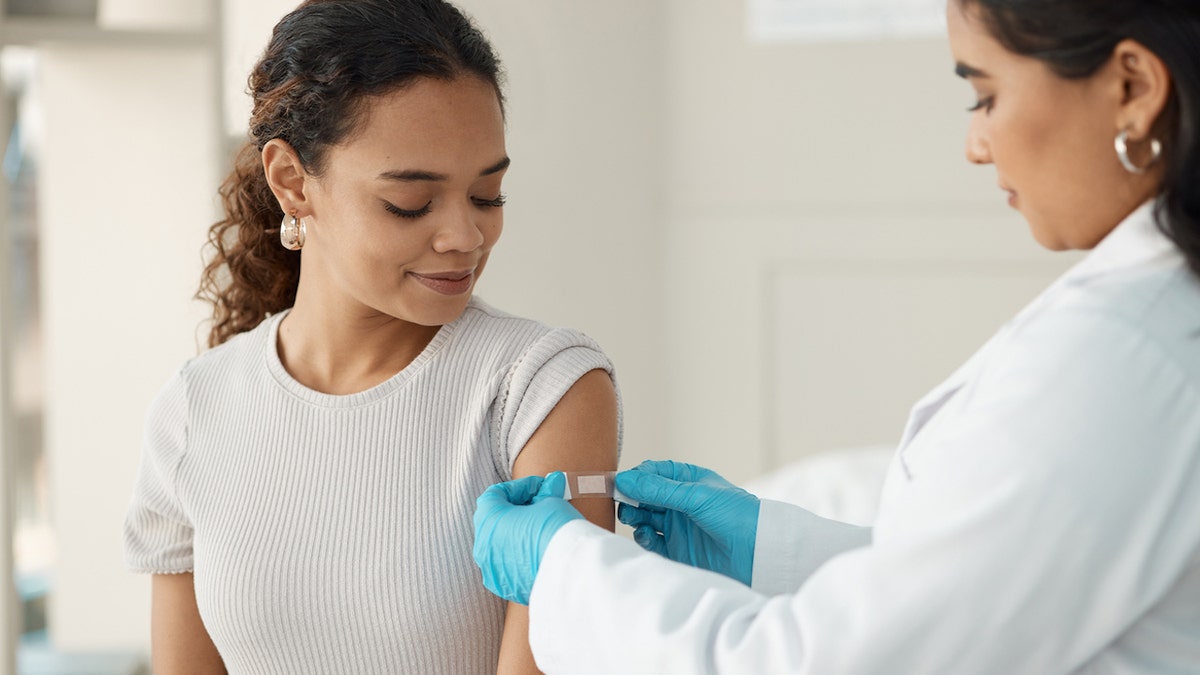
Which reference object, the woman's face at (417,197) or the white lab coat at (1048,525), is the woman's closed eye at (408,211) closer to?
the woman's face at (417,197)

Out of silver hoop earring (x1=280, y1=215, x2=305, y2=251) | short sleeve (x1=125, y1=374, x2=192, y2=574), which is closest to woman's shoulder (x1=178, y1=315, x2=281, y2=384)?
short sleeve (x1=125, y1=374, x2=192, y2=574)

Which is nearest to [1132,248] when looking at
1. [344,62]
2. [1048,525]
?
[1048,525]

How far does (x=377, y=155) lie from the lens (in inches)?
47.2

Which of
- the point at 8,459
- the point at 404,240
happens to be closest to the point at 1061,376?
the point at 404,240

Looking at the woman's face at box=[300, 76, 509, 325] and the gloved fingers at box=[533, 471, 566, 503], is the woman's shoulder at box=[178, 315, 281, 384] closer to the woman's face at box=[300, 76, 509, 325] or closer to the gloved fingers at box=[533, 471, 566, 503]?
Answer: the woman's face at box=[300, 76, 509, 325]

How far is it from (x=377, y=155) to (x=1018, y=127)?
1.96 feet

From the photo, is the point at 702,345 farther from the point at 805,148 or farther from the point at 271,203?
the point at 271,203

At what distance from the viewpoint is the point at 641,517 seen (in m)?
1.35

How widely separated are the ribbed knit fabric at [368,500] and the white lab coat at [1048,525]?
351 mm

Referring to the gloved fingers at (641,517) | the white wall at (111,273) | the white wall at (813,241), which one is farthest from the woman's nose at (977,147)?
the white wall at (813,241)

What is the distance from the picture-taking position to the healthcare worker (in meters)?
0.81

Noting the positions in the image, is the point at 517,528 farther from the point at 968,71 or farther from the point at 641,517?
the point at 968,71

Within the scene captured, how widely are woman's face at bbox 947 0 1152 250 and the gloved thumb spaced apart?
1.53ft

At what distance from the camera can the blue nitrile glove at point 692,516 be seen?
1262 millimetres
